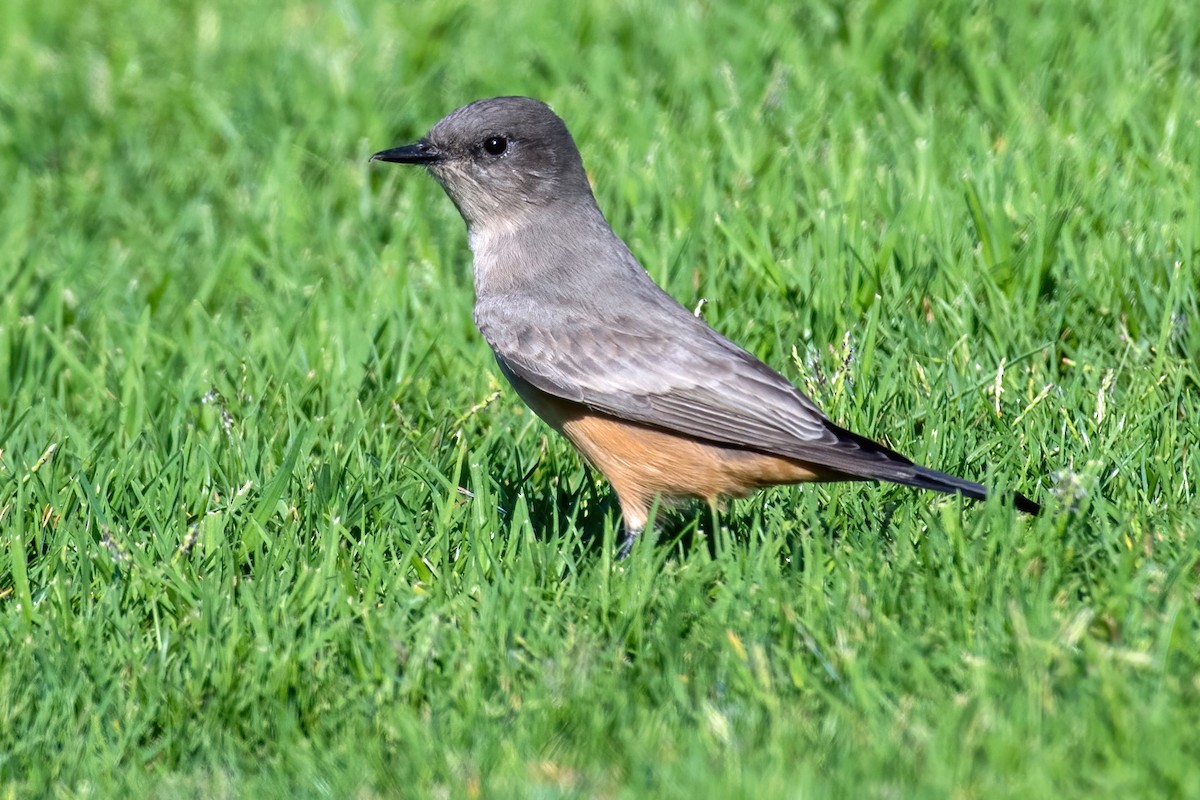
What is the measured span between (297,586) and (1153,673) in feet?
7.78

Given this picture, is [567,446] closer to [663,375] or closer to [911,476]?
[663,375]

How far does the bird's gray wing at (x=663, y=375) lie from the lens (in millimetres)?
4980

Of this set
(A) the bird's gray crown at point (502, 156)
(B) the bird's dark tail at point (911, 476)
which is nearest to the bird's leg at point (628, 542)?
(B) the bird's dark tail at point (911, 476)

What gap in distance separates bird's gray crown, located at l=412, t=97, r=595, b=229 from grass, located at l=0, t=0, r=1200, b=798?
2.54 ft

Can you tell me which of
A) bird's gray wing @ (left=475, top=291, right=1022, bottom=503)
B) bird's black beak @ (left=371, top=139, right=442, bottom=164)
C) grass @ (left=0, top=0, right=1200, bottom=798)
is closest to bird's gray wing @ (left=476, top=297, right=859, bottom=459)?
bird's gray wing @ (left=475, top=291, right=1022, bottom=503)

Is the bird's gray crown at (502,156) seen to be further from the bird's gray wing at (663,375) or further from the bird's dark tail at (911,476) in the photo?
the bird's dark tail at (911,476)

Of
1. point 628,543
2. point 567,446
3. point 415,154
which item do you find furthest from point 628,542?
point 415,154

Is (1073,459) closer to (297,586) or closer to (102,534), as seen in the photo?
(297,586)

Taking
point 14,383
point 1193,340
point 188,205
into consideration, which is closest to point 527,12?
point 188,205

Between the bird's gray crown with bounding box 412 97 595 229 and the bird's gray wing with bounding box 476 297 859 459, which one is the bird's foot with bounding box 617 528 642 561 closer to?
the bird's gray wing with bounding box 476 297 859 459

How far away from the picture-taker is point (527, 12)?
927cm

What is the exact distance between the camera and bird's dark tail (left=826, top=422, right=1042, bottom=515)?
14.6 feet

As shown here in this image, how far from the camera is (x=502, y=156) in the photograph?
589cm

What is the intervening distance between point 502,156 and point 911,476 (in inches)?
87.9
